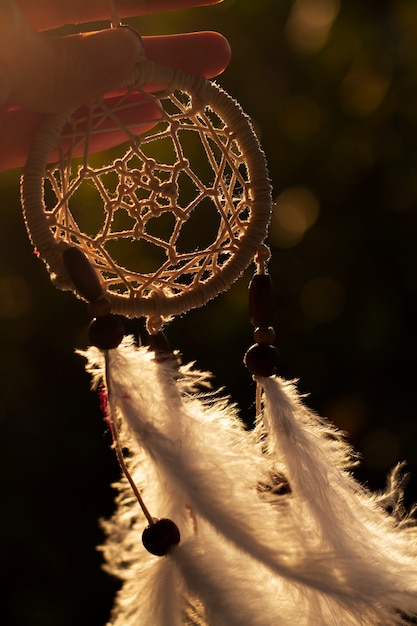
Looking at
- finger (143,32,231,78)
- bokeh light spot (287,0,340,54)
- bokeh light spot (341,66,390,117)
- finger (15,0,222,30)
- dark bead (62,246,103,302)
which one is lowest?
dark bead (62,246,103,302)

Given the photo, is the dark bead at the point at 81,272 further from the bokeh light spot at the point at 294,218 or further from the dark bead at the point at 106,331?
the bokeh light spot at the point at 294,218

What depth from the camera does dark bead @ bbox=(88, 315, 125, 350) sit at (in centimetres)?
78

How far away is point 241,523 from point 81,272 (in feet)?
1.06

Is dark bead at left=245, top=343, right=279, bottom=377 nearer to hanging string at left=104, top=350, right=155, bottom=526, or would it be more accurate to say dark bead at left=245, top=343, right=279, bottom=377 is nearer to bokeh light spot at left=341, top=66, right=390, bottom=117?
hanging string at left=104, top=350, right=155, bottom=526

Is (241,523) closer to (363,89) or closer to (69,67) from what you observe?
(69,67)

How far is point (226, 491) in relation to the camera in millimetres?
784

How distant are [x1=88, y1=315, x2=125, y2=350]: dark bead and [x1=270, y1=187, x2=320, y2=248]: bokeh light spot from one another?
2.93 ft

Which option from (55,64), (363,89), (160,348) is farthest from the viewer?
(363,89)

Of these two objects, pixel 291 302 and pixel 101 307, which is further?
pixel 291 302

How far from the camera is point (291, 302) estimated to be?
1637 millimetres

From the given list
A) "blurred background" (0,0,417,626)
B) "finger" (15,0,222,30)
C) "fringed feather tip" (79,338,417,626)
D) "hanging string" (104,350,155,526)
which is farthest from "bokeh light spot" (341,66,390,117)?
"hanging string" (104,350,155,526)

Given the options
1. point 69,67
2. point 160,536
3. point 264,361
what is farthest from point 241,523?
point 69,67

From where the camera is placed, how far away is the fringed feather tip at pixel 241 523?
0.74 metres

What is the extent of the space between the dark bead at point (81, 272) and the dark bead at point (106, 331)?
0.11 feet
